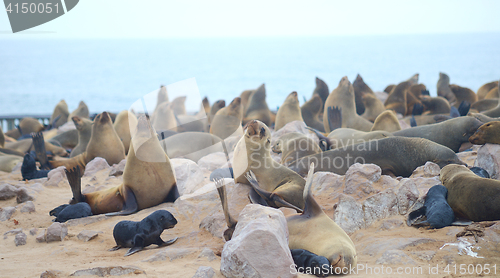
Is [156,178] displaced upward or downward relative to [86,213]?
upward

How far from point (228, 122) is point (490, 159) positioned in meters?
4.81

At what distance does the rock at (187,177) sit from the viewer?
4600mm

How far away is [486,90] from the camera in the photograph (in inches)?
424

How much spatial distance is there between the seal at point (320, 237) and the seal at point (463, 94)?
831 centimetres

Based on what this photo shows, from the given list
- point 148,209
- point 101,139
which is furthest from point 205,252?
point 101,139

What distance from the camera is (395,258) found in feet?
8.61

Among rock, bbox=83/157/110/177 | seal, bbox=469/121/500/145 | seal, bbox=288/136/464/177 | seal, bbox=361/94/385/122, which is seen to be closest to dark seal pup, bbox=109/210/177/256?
seal, bbox=288/136/464/177

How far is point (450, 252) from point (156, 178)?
2.86 m

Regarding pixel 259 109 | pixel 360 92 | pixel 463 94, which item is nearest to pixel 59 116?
pixel 259 109

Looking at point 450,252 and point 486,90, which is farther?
point 486,90

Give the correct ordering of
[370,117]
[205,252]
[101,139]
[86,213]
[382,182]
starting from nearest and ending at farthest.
Result: [205,252] → [382,182] → [86,213] → [101,139] → [370,117]

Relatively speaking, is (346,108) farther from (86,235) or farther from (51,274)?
(51,274)

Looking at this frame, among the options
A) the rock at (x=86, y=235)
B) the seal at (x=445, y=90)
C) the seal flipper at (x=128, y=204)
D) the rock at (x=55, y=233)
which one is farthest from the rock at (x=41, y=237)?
the seal at (x=445, y=90)

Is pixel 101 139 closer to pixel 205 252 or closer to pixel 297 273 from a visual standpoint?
pixel 205 252
